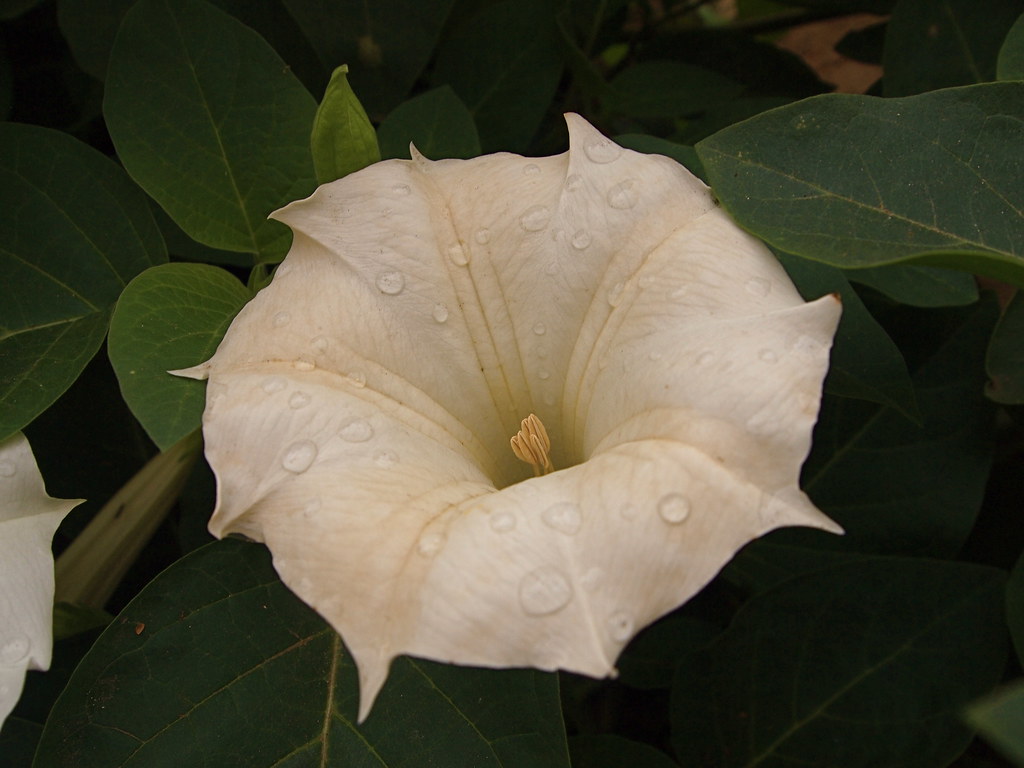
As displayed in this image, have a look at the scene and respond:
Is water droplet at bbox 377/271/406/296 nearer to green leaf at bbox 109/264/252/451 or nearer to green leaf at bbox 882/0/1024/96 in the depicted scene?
green leaf at bbox 109/264/252/451

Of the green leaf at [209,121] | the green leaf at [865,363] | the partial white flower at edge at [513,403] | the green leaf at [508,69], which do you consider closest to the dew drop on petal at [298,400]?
the partial white flower at edge at [513,403]

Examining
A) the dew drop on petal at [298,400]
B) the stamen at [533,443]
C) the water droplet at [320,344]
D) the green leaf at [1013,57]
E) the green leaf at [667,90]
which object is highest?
the green leaf at [1013,57]

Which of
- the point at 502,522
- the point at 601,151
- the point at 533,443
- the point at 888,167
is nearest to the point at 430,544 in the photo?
the point at 502,522

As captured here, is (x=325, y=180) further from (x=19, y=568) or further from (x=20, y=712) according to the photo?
(x=20, y=712)

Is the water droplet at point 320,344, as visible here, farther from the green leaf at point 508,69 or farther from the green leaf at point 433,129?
the green leaf at point 508,69

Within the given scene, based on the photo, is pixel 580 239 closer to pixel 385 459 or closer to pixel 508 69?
pixel 385 459
